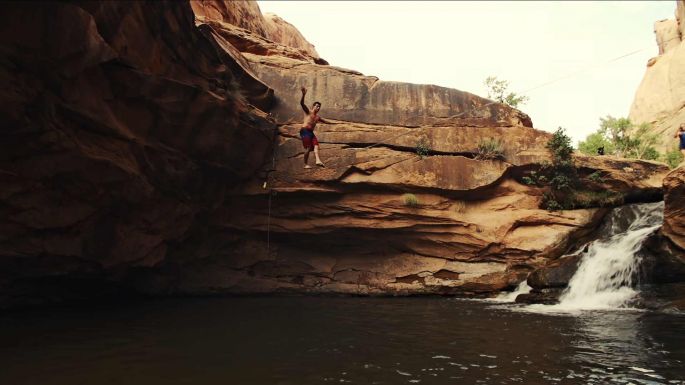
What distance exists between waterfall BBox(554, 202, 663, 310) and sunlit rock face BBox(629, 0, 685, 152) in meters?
32.9

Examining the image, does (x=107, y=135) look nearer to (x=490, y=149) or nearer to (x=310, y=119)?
(x=310, y=119)

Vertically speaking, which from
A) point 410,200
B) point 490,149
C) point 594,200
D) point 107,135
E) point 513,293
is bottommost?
point 513,293

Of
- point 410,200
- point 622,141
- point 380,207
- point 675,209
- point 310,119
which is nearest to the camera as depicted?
point 310,119

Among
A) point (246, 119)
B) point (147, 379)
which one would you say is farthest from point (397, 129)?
point (147, 379)

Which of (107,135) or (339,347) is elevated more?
(107,135)

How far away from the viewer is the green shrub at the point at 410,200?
1638 cm

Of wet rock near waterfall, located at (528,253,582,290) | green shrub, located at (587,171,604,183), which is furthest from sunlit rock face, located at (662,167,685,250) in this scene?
green shrub, located at (587,171,604,183)

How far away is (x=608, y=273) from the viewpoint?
13.4 m

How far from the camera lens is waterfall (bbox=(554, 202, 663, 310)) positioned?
41.3 ft

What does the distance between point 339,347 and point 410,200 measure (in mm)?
9489

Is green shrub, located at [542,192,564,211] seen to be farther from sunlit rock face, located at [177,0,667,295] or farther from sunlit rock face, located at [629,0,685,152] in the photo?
sunlit rock face, located at [629,0,685,152]

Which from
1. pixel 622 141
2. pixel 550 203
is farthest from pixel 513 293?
pixel 622 141

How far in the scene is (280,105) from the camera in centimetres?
1691

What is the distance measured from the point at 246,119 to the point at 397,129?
6.15 metres
